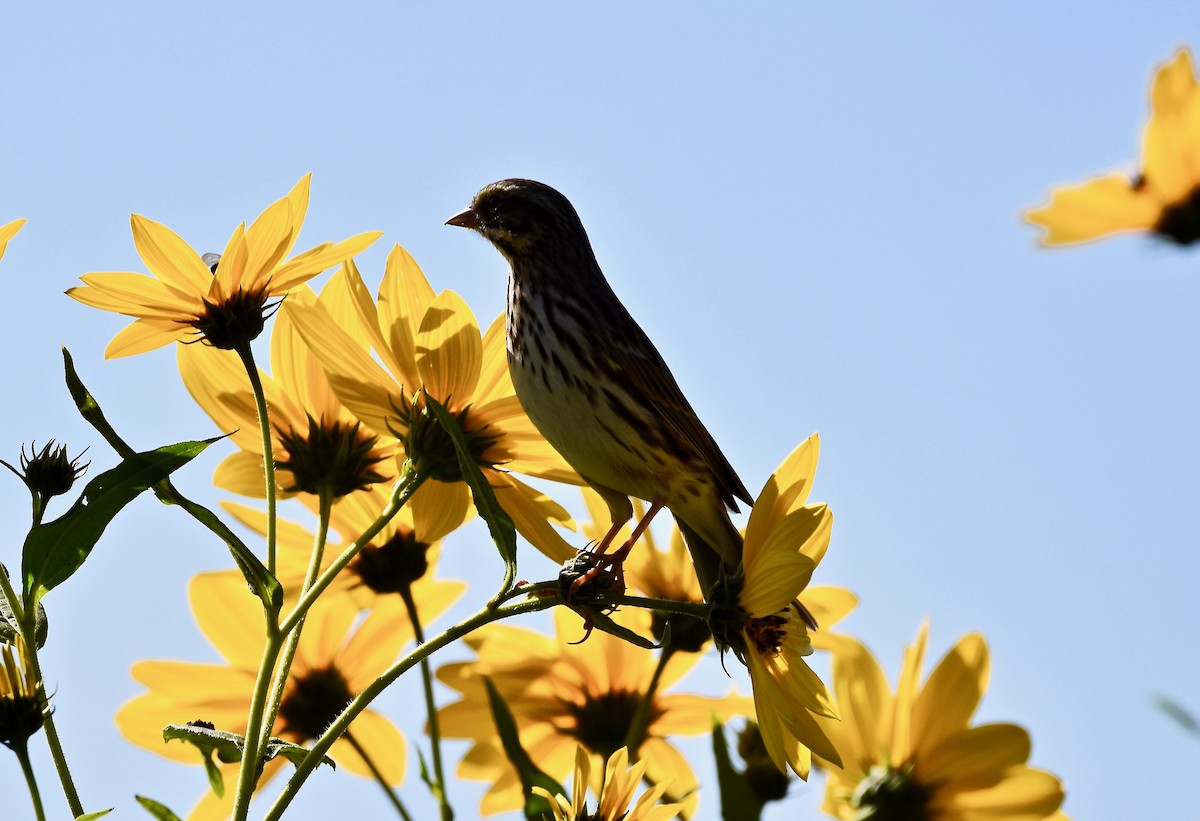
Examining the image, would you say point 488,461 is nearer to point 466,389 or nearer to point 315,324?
point 466,389

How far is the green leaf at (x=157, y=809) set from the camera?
1.38 meters

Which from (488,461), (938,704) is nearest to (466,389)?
(488,461)

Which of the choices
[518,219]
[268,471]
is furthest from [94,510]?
[518,219]

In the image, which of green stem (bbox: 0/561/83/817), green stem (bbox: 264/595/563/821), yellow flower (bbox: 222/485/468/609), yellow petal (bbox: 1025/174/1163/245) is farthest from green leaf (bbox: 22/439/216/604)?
yellow petal (bbox: 1025/174/1163/245)

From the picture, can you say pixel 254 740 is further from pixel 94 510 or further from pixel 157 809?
pixel 94 510

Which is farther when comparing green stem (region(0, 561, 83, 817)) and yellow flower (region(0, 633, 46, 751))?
yellow flower (region(0, 633, 46, 751))

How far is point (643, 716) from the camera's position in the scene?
6.53ft

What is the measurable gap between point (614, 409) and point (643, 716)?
3.47 feet

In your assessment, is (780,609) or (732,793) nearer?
(732,793)

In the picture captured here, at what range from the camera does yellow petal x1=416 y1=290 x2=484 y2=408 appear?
81.0 inches

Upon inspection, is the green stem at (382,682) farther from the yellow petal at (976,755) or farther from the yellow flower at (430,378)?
the yellow petal at (976,755)

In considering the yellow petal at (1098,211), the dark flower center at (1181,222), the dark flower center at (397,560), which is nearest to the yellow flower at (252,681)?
the dark flower center at (397,560)

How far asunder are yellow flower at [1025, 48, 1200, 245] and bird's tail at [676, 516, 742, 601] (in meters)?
1.21

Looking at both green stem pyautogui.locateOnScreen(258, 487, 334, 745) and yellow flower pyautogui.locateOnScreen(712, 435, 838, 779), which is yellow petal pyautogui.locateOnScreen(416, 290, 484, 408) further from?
yellow flower pyautogui.locateOnScreen(712, 435, 838, 779)
